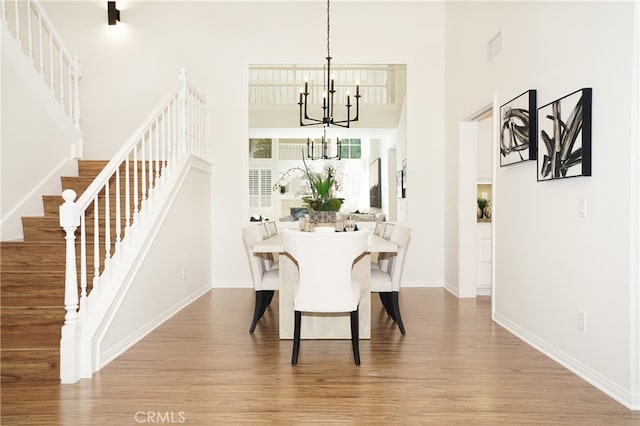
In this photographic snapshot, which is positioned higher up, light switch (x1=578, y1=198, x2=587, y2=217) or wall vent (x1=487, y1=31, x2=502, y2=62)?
wall vent (x1=487, y1=31, x2=502, y2=62)

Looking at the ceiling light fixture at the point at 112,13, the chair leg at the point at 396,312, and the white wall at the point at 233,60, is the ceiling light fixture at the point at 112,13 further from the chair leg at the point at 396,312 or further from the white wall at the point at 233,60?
the chair leg at the point at 396,312

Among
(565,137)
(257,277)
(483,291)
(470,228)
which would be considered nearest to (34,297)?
(257,277)

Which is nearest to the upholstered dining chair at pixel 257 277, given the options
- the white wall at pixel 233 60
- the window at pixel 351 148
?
the white wall at pixel 233 60

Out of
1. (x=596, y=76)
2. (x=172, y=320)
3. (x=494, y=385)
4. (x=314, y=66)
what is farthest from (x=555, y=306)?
(x=314, y=66)

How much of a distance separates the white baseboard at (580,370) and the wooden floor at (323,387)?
0.05 metres

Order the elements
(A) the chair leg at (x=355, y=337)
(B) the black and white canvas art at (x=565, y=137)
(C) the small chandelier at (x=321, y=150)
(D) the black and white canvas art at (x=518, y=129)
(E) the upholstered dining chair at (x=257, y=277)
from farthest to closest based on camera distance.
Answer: (C) the small chandelier at (x=321, y=150) → (E) the upholstered dining chair at (x=257, y=277) → (D) the black and white canvas art at (x=518, y=129) → (A) the chair leg at (x=355, y=337) → (B) the black and white canvas art at (x=565, y=137)

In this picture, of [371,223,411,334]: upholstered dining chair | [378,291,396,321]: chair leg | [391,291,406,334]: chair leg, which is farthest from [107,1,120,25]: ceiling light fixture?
[391,291,406,334]: chair leg

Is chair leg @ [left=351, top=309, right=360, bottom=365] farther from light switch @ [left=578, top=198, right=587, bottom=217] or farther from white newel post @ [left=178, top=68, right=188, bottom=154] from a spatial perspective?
white newel post @ [left=178, top=68, right=188, bottom=154]

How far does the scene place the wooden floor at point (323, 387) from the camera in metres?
A: 2.23

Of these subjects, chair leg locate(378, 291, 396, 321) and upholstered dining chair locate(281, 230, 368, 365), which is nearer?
upholstered dining chair locate(281, 230, 368, 365)

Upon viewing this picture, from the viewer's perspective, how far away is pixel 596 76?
2.59 metres

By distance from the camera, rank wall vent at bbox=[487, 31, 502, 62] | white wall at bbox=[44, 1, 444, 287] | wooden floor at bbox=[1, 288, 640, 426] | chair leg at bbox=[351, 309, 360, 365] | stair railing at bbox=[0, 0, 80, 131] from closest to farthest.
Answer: wooden floor at bbox=[1, 288, 640, 426]
chair leg at bbox=[351, 309, 360, 365]
wall vent at bbox=[487, 31, 502, 62]
stair railing at bbox=[0, 0, 80, 131]
white wall at bbox=[44, 1, 444, 287]

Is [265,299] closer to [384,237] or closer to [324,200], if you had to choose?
[324,200]

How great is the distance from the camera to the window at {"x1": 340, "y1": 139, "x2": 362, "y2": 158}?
6.06m
